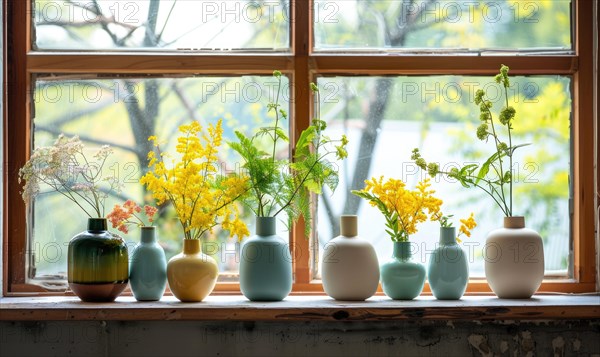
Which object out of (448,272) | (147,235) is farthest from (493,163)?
(147,235)

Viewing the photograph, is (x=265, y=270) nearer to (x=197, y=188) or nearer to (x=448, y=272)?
(x=197, y=188)

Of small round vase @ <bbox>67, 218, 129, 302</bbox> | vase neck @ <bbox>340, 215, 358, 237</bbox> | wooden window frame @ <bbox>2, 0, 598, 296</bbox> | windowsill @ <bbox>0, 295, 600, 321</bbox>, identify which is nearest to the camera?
windowsill @ <bbox>0, 295, 600, 321</bbox>

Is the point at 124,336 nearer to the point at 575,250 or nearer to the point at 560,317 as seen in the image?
the point at 560,317

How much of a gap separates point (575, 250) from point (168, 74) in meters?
1.48

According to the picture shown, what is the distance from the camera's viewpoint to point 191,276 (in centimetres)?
246

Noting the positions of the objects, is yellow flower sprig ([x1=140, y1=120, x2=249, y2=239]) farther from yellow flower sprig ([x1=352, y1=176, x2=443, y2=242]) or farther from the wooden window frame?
yellow flower sprig ([x1=352, y1=176, x2=443, y2=242])

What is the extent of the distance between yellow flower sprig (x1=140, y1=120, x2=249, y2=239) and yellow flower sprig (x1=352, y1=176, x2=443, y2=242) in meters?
0.41

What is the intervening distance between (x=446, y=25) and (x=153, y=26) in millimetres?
988

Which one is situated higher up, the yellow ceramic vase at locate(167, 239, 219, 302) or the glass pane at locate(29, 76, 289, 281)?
the glass pane at locate(29, 76, 289, 281)

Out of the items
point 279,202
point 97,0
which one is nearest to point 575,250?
point 279,202

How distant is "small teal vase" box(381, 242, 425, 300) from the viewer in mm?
2518

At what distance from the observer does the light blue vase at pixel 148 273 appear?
2.49 metres

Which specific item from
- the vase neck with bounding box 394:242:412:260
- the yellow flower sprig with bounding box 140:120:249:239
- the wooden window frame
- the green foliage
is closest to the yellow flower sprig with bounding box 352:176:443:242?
the vase neck with bounding box 394:242:412:260

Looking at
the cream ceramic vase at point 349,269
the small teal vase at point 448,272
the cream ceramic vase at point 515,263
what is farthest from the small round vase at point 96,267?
the cream ceramic vase at point 515,263
